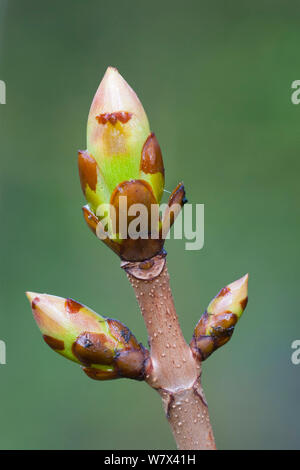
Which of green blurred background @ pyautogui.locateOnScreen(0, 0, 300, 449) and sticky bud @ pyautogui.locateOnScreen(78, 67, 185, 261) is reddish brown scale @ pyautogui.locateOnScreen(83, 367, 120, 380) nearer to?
sticky bud @ pyautogui.locateOnScreen(78, 67, 185, 261)

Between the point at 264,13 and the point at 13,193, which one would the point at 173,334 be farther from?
the point at 264,13

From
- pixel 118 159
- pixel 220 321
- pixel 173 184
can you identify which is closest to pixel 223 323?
pixel 220 321

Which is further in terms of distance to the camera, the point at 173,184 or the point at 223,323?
the point at 173,184

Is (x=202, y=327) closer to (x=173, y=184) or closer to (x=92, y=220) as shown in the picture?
(x=92, y=220)

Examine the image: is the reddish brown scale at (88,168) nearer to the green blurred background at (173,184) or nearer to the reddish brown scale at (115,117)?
the reddish brown scale at (115,117)

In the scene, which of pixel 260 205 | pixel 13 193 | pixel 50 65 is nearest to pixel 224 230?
pixel 260 205

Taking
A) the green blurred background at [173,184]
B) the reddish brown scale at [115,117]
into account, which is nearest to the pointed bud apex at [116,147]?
the reddish brown scale at [115,117]

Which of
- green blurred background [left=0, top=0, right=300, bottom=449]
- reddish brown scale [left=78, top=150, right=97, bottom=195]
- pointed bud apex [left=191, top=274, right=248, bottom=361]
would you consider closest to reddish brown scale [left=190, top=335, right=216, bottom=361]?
pointed bud apex [left=191, top=274, right=248, bottom=361]
